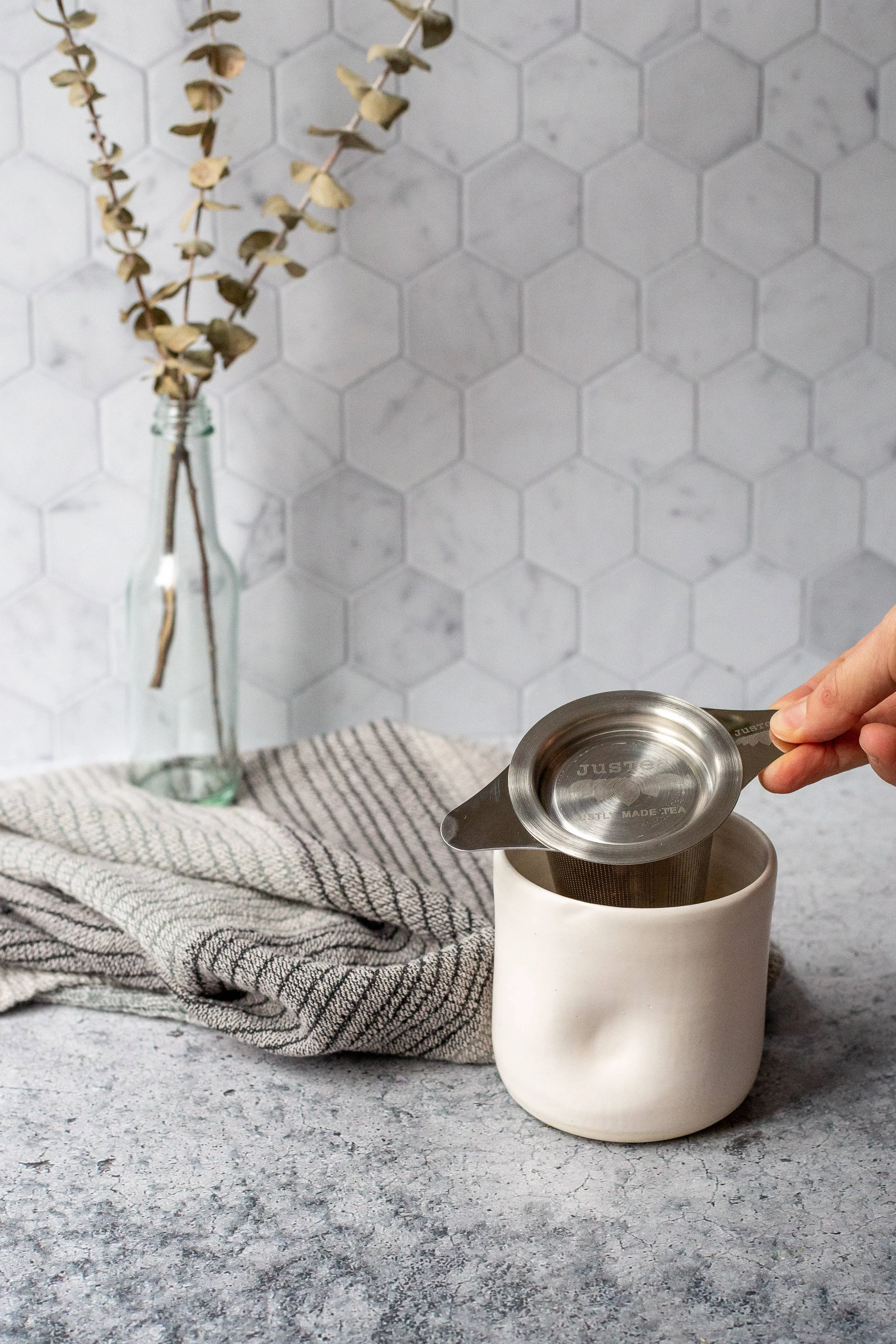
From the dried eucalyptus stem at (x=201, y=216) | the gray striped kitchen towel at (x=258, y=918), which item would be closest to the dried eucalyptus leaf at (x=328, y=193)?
the dried eucalyptus stem at (x=201, y=216)

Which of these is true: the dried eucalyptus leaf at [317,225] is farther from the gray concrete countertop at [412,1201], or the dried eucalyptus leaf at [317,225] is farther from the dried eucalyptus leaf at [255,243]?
the gray concrete countertop at [412,1201]

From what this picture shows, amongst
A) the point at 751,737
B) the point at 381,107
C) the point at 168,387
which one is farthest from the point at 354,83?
the point at 751,737

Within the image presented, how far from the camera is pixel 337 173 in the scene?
104 centimetres

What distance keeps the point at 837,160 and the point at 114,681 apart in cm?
80

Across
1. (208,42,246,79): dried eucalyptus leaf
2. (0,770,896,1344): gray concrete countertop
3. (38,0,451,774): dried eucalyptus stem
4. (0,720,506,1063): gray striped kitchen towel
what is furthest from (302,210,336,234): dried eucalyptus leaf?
(0,770,896,1344): gray concrete countertop

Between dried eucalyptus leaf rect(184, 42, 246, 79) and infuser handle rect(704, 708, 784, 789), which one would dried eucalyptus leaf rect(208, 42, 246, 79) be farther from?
infuser handle rect(704, 708, 784, 789)

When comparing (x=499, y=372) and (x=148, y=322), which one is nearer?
(x=148, y=322)

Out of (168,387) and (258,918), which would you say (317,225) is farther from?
(258,918)

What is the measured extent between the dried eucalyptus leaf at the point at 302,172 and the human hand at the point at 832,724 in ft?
1.73

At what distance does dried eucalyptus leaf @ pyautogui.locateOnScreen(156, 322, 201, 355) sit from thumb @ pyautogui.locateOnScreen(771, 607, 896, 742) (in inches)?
19.7

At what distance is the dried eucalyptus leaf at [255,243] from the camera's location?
90 centimetres

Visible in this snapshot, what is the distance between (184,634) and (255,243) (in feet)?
0.99

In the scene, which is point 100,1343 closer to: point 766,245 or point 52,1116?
point 52,1116

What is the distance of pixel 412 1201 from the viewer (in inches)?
21.3
